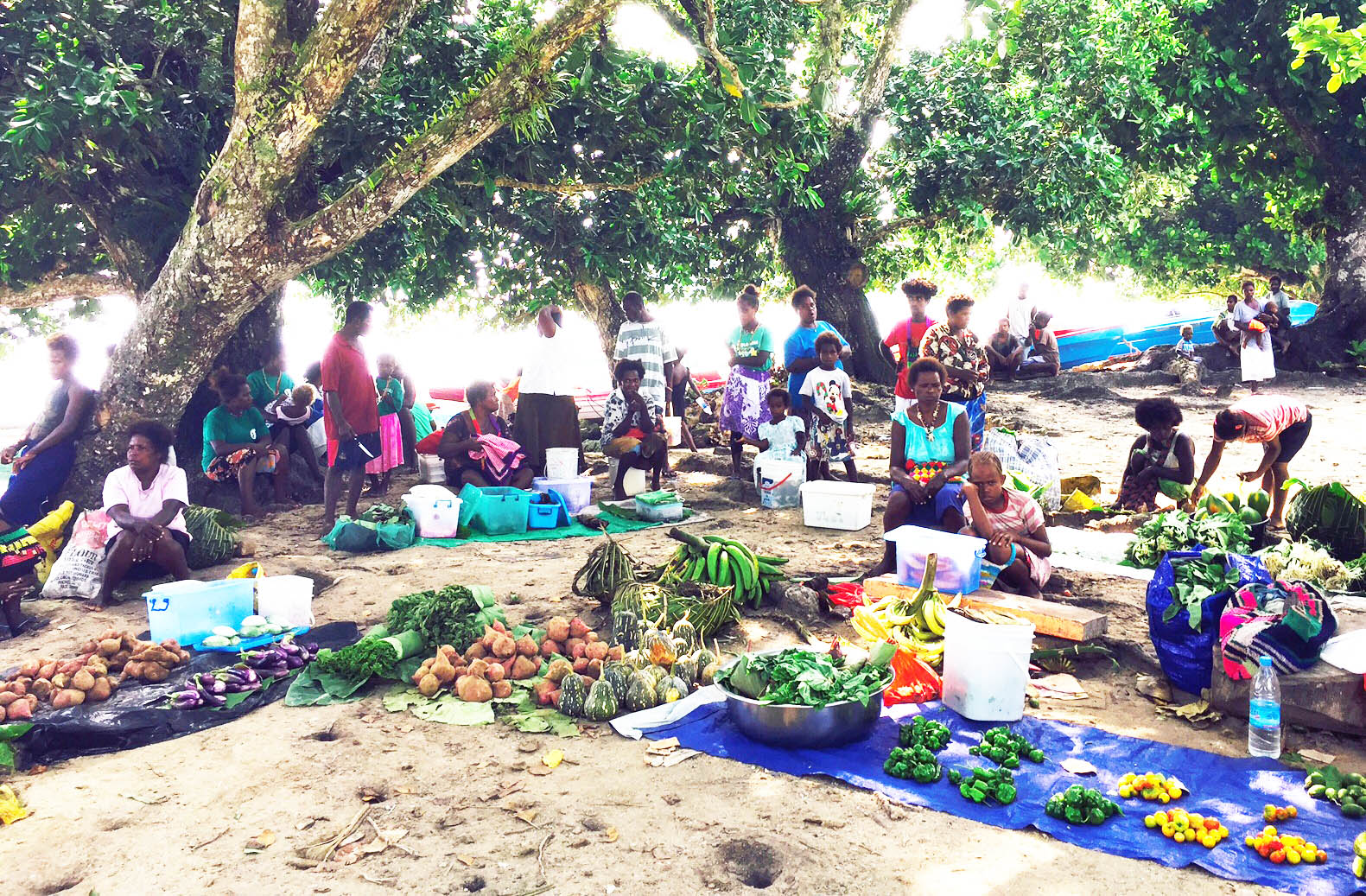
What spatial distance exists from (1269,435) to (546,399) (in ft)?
19.4

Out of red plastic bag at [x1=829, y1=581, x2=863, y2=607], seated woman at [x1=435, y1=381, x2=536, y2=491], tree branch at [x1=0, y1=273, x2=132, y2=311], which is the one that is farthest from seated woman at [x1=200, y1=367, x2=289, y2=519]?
red plastic bag at [x1=829, y1=581, x2=863, y2=607]

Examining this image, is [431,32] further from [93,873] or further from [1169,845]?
[1169,845]

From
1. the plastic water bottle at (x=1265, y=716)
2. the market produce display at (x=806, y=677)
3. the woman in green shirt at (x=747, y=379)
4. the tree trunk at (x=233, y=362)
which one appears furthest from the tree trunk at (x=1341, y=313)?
the tree trunk at (x=233, y=362)

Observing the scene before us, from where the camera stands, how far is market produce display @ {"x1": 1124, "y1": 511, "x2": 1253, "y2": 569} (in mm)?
6125

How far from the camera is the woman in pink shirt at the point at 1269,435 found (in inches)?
266

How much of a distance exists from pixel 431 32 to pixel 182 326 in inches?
148

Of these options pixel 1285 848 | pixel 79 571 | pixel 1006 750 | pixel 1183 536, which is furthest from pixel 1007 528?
pixel 79 571

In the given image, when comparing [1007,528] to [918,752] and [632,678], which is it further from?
[632,678]

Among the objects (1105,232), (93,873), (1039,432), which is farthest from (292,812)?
(1105,232)

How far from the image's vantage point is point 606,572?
19.6ft

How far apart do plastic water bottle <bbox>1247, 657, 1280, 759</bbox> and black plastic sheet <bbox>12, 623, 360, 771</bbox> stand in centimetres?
429

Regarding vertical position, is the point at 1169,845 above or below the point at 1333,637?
below

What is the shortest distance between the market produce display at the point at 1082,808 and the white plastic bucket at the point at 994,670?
80cm

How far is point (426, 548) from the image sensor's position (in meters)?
7.87
